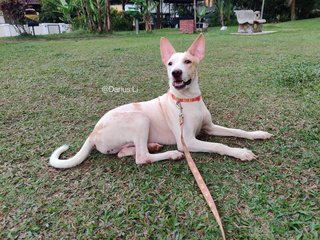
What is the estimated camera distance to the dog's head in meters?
2.73

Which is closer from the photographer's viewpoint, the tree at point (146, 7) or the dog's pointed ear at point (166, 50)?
the dog's pointed ear at point (166, 50)

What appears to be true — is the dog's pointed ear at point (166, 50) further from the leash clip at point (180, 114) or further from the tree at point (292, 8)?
the tree at point (292, 8)

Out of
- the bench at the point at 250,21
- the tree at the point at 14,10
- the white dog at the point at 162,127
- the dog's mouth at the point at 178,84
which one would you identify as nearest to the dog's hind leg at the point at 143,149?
the white dog at the point at 162,127

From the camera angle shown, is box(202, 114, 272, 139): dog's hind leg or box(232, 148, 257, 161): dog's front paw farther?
box(202, 114, 272, 139): dog's hind leg

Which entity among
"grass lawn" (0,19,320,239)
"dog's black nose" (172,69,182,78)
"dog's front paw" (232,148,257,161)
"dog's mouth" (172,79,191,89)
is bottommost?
"grass lawn" (0,19,320,239)

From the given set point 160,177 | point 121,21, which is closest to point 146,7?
point 121,21

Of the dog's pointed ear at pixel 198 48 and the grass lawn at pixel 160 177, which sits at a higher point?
the dog's pointed ear at pixel 198 48

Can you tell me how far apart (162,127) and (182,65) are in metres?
0.67

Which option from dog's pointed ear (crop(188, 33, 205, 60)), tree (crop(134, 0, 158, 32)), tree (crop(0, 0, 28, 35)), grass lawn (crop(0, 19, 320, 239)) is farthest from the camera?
tree (crop(134, 0, 158, 32))

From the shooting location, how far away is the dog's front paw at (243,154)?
2656 millimetres

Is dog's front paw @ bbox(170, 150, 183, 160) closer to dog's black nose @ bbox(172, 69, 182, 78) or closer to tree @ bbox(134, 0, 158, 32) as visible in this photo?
dog's black nose @ bbox(172, 69, 182, 78)

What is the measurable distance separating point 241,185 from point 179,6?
1192 inches

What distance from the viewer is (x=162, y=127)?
9.70 ft

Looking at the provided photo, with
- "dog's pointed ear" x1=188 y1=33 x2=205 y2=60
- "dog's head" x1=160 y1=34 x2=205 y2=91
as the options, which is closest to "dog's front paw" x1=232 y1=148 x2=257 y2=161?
"dog's head" x1=160 y1=34 x2=205 y2=91
